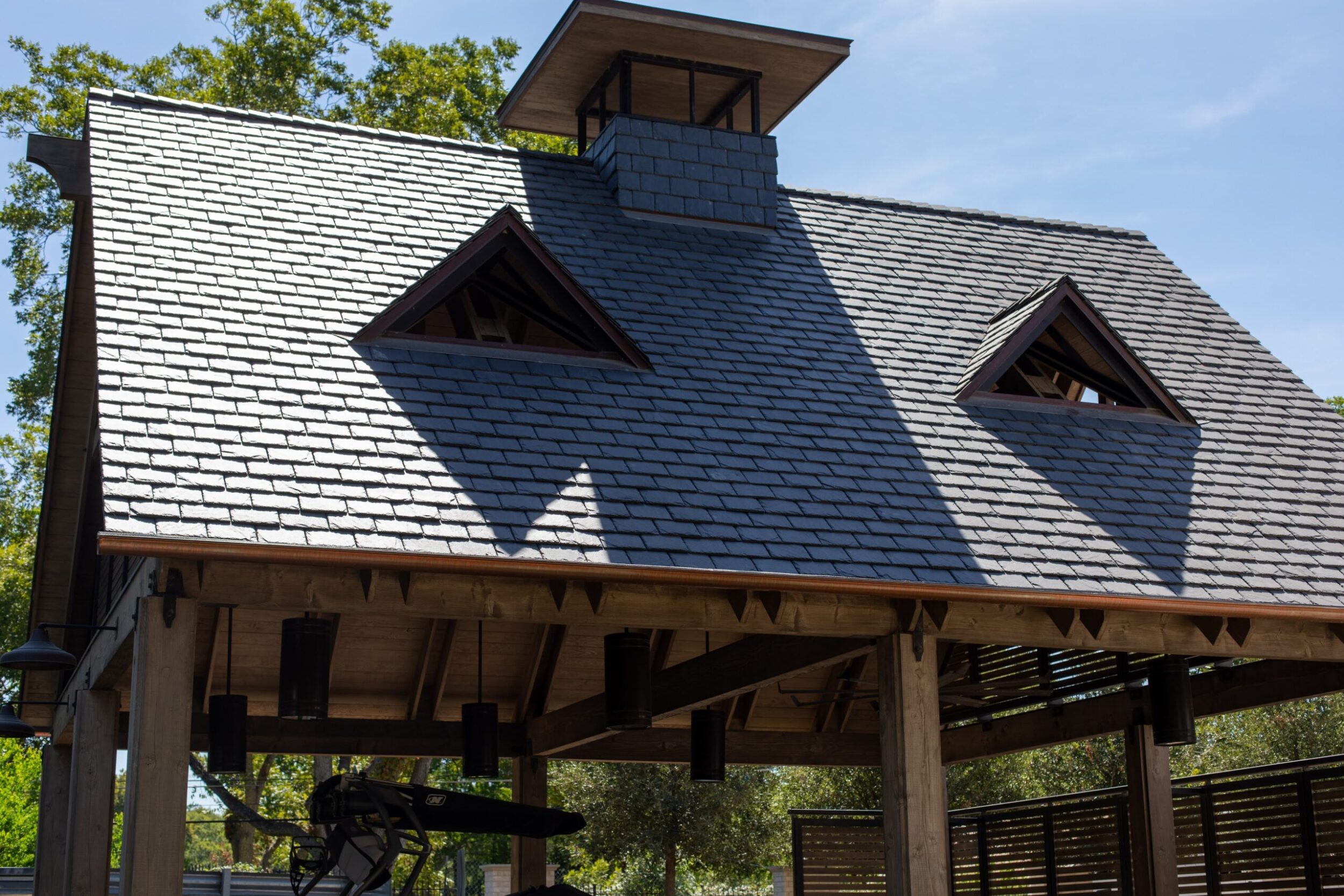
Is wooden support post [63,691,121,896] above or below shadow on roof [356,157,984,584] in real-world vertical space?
below

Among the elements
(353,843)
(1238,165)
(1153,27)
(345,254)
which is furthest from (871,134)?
(353,843)

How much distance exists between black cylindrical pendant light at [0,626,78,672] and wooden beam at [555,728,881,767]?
4.82m

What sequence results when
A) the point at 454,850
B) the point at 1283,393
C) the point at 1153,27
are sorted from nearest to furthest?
1. the point at 1283,393
2. the point at 1153,27
3. the point at 454,850

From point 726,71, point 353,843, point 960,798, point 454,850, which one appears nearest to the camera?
point 353,843

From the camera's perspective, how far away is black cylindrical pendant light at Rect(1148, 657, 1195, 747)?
931cm

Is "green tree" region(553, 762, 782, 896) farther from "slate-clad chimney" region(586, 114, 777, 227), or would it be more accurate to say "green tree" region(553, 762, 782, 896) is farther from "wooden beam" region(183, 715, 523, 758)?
"slate-clad chimney" region(586, 114, 777, 227)

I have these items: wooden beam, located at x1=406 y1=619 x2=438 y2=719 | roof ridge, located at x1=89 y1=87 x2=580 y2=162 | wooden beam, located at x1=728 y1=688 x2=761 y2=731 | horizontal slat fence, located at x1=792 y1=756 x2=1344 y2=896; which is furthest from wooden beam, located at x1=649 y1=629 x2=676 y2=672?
roof ridge, located at x1=89 y1=87 x2=580 y2=162

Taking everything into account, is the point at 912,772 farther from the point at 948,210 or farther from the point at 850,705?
the point at 948,210

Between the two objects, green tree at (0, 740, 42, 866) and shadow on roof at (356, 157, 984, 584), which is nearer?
shadow on roof at (356, 157, 984, 584)

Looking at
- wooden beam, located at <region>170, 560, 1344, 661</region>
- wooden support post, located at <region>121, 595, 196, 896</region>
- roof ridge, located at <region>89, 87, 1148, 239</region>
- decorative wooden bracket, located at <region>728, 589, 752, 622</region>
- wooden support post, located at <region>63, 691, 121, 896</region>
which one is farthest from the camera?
Answer: roof ridge, located at <region>89, 87, 1148, 239</region>

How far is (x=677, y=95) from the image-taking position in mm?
12594

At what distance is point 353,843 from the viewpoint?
307 inches

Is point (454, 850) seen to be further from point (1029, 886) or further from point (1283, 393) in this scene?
point (1283, 393)

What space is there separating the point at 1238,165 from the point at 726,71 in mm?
15610
